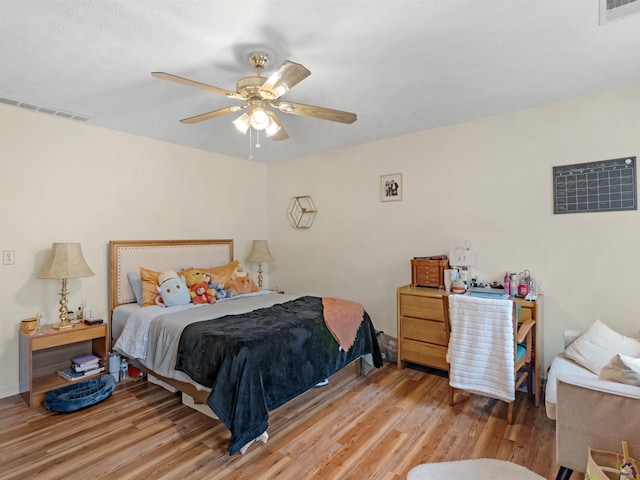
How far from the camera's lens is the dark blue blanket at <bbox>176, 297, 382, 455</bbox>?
212cm

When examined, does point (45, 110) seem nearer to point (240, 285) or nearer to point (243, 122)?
point (243, 122)

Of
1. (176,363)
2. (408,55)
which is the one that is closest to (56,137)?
(176,363)

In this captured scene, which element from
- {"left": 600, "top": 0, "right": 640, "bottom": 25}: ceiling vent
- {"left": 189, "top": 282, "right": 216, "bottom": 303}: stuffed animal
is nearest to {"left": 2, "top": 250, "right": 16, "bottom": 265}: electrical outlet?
{"left": 189, "top": 282, "right": 216, "bottom": 303}: stuffed animal

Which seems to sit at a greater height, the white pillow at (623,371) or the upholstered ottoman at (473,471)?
the white pillow at (623,371)

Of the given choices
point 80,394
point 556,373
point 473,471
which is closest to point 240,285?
Result: point 80,394

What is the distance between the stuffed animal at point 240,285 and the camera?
3936mm

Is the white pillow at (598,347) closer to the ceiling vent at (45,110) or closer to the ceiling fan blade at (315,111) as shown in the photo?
the ceiling fan blade at (315,111)

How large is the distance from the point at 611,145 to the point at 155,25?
3.32m

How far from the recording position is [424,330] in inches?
127

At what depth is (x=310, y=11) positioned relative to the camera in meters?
1.68

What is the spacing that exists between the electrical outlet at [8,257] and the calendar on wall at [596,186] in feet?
15.3

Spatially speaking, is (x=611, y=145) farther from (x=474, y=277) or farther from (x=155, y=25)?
(x=155, y=25)

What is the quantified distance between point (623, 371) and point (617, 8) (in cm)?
178

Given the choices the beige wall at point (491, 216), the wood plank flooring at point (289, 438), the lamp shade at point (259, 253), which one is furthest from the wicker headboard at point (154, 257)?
the beige wall at point (491, 216)
